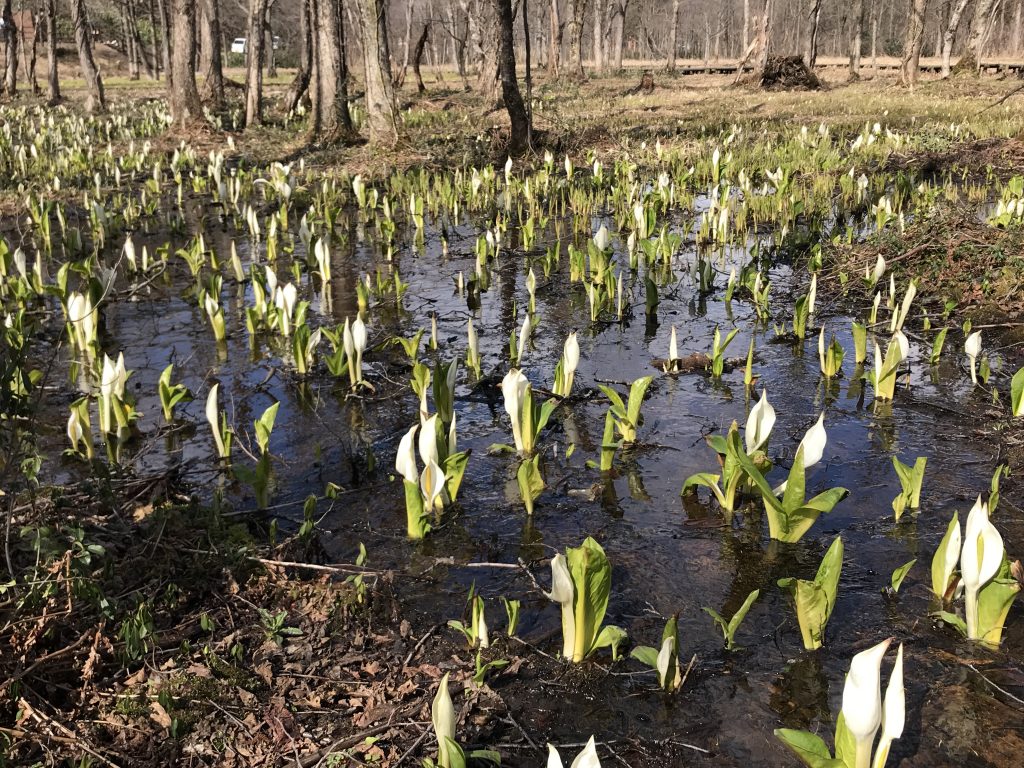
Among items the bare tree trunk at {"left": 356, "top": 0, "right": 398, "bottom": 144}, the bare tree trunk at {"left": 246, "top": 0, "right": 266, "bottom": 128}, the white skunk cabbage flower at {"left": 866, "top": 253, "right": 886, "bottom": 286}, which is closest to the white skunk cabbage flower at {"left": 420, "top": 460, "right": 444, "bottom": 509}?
the white skunk cabbage flower at {"left": 866, "top": 253, "right": 886, "bottom": 286}

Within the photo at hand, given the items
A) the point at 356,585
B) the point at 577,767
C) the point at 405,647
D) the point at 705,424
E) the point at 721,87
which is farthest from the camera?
the point at 721,87

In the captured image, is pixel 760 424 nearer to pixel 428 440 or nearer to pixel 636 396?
pixel 636 396

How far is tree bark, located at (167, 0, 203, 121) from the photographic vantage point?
13.5 metres

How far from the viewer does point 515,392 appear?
3436 mm

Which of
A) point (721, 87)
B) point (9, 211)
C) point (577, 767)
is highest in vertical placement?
point (721, 87)

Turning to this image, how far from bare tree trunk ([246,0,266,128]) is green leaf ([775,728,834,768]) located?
17.3 meters

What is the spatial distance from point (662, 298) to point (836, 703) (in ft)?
14.2

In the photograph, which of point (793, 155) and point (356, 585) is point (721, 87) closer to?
point (793, 155)

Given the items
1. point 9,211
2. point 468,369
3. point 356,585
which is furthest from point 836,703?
point 9,211

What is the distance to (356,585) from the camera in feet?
8.61

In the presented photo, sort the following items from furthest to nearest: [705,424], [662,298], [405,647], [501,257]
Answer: [501,257] → [662,298] → [705,424] → [405,647]

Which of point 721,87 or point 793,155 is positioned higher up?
point 721,87

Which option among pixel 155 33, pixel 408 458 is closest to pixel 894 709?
pixel 408 458

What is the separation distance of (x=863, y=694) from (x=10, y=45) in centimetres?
2969
